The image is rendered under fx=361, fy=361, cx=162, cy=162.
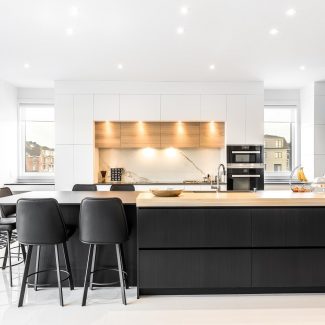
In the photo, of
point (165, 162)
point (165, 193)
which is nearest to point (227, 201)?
point (165, 193)

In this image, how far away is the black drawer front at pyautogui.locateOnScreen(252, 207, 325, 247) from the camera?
11.3 feet

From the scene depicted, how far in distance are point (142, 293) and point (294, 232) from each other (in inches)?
61.6

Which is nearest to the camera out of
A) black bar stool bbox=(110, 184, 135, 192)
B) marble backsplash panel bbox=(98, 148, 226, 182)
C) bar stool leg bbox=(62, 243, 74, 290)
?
bar stool leg bbox=(62, 243, 74, 290)

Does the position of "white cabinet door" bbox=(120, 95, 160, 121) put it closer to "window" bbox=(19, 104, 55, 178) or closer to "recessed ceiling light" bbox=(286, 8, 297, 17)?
"window" bbox=(19, 104, 55, 178)

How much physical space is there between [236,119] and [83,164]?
125 inches

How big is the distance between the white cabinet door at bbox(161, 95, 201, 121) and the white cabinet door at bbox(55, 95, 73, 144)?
1833mm

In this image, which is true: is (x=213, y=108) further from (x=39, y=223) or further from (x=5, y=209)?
(x=39, y=223)

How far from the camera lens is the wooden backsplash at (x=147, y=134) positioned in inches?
289

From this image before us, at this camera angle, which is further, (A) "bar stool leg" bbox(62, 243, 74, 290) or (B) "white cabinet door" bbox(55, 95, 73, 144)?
(B) "white cabinet door" bbox(55, 95, 73, 144)

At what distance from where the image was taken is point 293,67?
6.21 m

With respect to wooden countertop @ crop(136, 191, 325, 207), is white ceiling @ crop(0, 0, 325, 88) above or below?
above

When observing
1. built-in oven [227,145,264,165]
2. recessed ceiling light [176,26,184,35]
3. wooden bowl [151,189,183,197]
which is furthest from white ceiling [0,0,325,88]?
wooden bowl [151,189,183,197]

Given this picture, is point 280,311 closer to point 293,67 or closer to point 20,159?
point 293,67

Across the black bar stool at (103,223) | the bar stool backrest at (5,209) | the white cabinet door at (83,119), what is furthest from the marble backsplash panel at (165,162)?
the black bar stool at (103,223)
